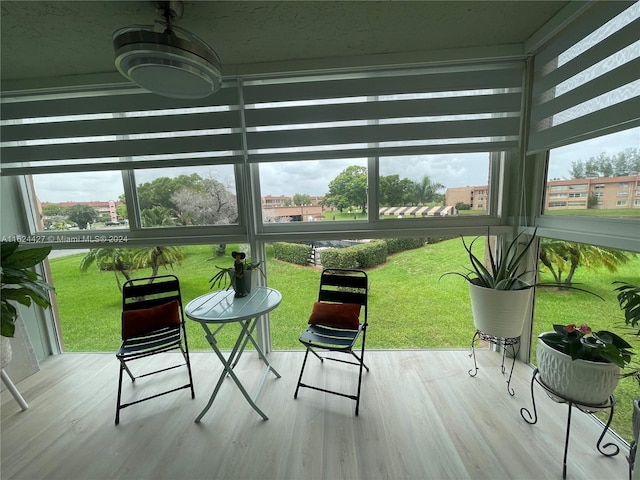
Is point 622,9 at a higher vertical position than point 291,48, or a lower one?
lower

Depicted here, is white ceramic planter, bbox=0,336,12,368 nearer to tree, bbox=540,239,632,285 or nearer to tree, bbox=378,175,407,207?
tree, bbox=378,175,407,207

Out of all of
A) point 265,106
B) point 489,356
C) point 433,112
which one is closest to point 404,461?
point 489,356

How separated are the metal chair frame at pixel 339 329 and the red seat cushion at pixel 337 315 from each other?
43 mm

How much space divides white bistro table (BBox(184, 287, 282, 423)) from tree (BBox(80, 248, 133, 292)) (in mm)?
1298

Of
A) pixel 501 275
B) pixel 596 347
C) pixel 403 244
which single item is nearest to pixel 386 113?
pixel 403 244

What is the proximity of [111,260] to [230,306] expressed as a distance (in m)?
1.80

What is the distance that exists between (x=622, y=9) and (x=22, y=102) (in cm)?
448

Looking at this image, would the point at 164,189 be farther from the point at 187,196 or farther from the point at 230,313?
the point at 230,313

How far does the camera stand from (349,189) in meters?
2.44

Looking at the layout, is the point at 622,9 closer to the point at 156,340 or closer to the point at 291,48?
the point at 291,48

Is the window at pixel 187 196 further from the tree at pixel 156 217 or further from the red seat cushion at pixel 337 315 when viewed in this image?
the red seat cushion at pixel 337 315

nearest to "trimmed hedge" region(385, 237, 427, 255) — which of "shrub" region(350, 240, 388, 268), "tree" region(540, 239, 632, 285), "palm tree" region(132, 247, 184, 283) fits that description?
"shrub" region(350, 240, 388, 268)

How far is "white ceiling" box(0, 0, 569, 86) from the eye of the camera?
5.37 ft

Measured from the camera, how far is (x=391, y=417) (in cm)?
184
